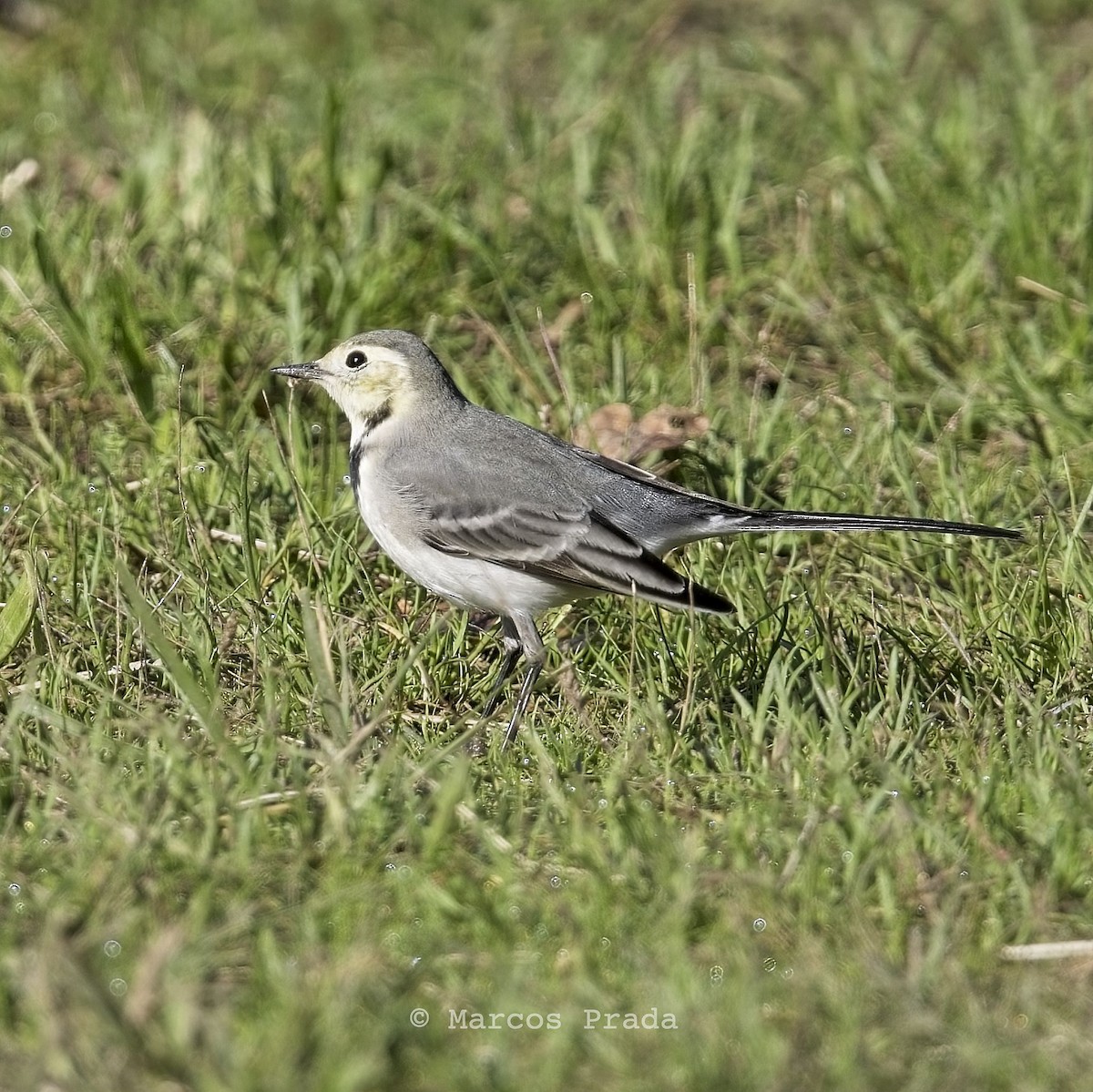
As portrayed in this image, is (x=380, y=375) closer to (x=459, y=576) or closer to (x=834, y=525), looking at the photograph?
(x=459, y=576)

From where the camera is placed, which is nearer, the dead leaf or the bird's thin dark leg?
the bird's thin dark leg

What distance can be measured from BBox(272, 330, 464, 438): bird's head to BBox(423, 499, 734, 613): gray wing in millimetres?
574

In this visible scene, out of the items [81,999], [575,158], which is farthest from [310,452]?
[81,999]

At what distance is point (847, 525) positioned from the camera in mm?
5238

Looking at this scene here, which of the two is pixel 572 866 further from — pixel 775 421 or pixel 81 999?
pixel 775 421

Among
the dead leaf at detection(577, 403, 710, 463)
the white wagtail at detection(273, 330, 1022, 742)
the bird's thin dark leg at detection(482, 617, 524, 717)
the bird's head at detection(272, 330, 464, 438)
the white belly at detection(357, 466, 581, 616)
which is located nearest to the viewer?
the white wagtail at detection(273, 330, 1022, 742)

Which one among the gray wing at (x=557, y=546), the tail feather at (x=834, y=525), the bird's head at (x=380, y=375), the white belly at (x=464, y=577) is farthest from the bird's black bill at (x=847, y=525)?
the bird's head at (x=380, y=375)

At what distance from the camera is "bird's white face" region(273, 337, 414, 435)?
602 cm

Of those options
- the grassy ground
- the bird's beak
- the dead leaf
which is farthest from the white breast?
the dead leaf

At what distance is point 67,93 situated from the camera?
9.52 m

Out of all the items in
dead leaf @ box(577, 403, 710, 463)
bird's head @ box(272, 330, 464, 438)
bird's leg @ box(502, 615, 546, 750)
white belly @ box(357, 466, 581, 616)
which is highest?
bird's head @ box(272, 330, 464, 438)

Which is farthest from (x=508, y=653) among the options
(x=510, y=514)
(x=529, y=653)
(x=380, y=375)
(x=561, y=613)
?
(x=380, y=375)

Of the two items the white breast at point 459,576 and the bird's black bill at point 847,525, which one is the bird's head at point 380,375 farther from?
the bird's black bill at point 847,525

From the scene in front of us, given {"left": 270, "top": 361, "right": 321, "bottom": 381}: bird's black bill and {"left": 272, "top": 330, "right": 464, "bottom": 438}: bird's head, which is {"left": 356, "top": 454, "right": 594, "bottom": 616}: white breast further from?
{"left": 270, "top": 361, "right": 321, "bottom": 381}: bird's black bill
